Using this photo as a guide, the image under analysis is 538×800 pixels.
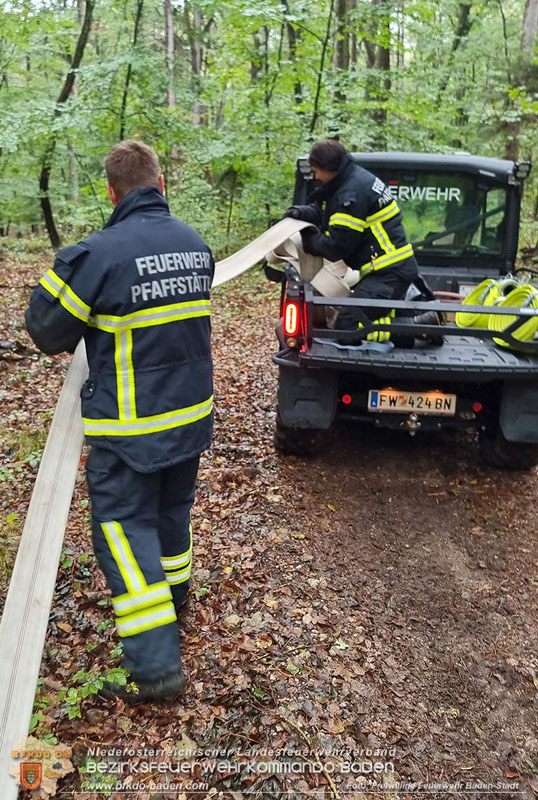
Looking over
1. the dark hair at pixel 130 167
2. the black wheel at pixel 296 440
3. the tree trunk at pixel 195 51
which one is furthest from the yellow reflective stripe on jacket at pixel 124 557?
the tree trunk at pixel 195 51

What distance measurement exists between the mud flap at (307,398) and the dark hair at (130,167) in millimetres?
2047

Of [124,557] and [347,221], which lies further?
[347,221]

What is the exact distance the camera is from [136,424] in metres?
2.44

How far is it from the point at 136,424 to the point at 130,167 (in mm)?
1068

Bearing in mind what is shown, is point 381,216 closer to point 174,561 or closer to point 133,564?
point 174,561

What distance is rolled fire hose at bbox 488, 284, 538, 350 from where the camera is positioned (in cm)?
418

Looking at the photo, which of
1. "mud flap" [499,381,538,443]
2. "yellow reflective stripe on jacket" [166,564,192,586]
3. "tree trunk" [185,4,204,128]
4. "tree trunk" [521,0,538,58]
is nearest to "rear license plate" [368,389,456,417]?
"mud flap" [499,381,538,443]

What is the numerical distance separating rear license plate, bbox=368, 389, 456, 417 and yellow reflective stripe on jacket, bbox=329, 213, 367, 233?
46.4 inches

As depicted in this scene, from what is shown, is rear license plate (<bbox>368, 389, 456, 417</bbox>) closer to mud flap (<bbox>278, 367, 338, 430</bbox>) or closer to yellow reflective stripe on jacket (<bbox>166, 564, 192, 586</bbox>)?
mud flap (<bbox>278, 367, 338, 430</bbox>)

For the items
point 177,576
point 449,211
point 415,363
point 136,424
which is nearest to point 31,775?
point 177,576

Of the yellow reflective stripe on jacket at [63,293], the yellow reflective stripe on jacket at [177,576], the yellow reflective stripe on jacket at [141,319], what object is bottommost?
the yellow reflective stripe on jacket at [177,576]

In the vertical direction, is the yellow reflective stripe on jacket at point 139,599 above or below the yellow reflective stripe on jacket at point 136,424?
below

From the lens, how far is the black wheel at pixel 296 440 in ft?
15.7

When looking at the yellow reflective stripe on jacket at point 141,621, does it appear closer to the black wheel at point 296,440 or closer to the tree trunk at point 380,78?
the black wheel at point 296,440
